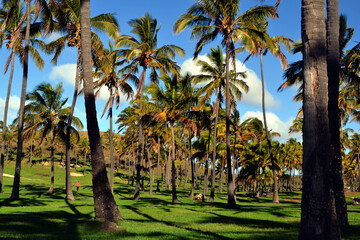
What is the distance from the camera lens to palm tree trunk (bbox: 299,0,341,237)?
526 centimetres

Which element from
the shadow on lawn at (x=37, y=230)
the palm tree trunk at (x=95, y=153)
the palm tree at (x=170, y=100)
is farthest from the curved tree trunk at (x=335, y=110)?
the palm tree at (x=170, y=100)

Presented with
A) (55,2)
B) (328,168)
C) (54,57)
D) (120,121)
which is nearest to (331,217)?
(328,168)

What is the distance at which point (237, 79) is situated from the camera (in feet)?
92.1

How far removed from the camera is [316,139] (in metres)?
5.45

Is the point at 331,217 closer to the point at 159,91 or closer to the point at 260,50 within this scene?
the point at 159,91

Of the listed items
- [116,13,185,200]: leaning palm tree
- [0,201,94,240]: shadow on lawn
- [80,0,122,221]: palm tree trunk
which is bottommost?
[0,201,94,240]: shadow on lawn

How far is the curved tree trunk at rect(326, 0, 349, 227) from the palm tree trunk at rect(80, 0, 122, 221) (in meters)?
7.93

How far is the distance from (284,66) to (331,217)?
2264 centimetres

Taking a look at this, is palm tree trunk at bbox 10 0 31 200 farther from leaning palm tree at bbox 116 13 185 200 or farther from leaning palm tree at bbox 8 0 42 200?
leaning palm tree at bbox 116 13 185 200

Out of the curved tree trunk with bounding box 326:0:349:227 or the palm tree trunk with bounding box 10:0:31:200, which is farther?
the palm tree trunk with bounding box 10:0:31:200

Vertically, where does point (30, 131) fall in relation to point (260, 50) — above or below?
below

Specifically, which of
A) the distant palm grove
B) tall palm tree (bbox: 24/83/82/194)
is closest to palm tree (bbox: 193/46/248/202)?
the distant palm grove

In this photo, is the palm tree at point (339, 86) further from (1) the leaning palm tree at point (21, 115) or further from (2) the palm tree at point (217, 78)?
(1) the leaning palm tree at point (21, 115)

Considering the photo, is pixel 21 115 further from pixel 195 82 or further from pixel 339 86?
pixel 339 86
